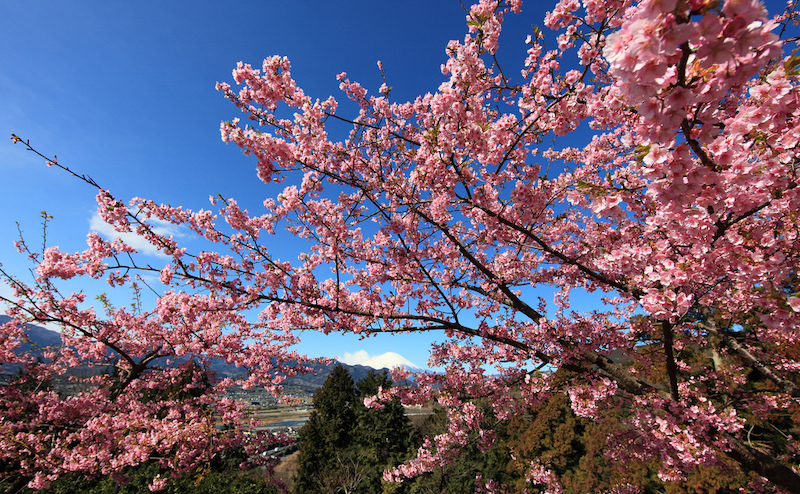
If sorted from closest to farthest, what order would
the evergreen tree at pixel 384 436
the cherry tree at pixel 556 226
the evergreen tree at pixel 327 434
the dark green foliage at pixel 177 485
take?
the cherry tree at pixel 556 226
the dark green foliage at pixel 177 485
the evergreen tree at pixel 327 434
the evergreen tree at pixel 384 436

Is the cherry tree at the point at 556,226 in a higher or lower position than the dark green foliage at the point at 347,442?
higher

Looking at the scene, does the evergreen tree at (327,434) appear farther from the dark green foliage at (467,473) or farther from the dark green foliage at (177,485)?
the dark green foliage at (467,473)

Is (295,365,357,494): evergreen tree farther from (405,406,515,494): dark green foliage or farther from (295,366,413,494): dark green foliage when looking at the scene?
(405,406,515,494): dark green foliage

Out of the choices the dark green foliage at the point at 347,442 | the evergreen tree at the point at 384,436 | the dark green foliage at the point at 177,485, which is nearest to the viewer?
the dark green foliage at the point at 177,485

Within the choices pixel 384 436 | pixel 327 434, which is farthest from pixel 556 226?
pixel 327 434

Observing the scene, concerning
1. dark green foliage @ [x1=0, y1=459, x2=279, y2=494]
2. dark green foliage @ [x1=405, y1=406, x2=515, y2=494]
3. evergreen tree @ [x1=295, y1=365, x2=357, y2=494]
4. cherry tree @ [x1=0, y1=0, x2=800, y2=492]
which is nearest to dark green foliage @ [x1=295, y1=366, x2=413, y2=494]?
evergreen tree @ [x1=295, y1=365, x2=357, y2=494]

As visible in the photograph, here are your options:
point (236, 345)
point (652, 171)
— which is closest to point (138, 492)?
point (236, 345)

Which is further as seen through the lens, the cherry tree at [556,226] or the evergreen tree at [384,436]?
the evergreen tree at [384,436]

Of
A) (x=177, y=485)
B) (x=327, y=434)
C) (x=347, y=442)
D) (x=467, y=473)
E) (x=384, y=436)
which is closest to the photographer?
(x=177, y=485)

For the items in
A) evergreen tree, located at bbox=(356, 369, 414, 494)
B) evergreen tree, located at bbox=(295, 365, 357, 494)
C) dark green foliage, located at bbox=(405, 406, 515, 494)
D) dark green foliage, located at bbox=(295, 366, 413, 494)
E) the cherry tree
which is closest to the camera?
the cherry tree

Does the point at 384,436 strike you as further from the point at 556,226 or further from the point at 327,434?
the point at 556,226

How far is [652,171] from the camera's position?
154 centimetres

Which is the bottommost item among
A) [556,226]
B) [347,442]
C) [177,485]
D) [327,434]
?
[347,442]

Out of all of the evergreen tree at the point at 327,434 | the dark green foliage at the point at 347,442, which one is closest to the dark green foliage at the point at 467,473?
the dark green foliage at the point at 347,442
